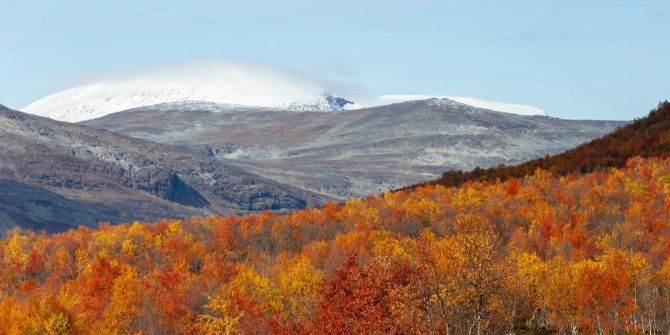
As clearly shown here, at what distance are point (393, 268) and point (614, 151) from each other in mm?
120388

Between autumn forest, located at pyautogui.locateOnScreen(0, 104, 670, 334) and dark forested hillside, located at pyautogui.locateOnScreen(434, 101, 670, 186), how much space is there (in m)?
4.14

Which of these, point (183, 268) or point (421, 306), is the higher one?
point (421, 306)

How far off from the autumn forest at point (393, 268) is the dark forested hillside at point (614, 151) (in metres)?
4.14

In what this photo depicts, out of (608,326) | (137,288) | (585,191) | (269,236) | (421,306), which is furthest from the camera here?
(269,236)

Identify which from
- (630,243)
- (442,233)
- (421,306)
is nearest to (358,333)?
(421,306)

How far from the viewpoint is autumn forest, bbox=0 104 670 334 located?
187 ft

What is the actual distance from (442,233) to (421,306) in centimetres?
7129

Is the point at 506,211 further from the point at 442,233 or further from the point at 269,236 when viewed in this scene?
the point at 269,236

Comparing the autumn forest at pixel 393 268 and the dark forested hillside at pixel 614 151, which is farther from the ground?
the dark forested hillside at pixel 614 151

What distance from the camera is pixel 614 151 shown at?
171 metres

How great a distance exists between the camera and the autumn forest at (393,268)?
57125 mm

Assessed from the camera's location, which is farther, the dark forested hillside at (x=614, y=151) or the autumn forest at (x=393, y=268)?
the dark forested hillside at (x=614, y=151)

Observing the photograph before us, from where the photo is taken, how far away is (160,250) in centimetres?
14300

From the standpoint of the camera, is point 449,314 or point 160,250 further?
point 160,250
